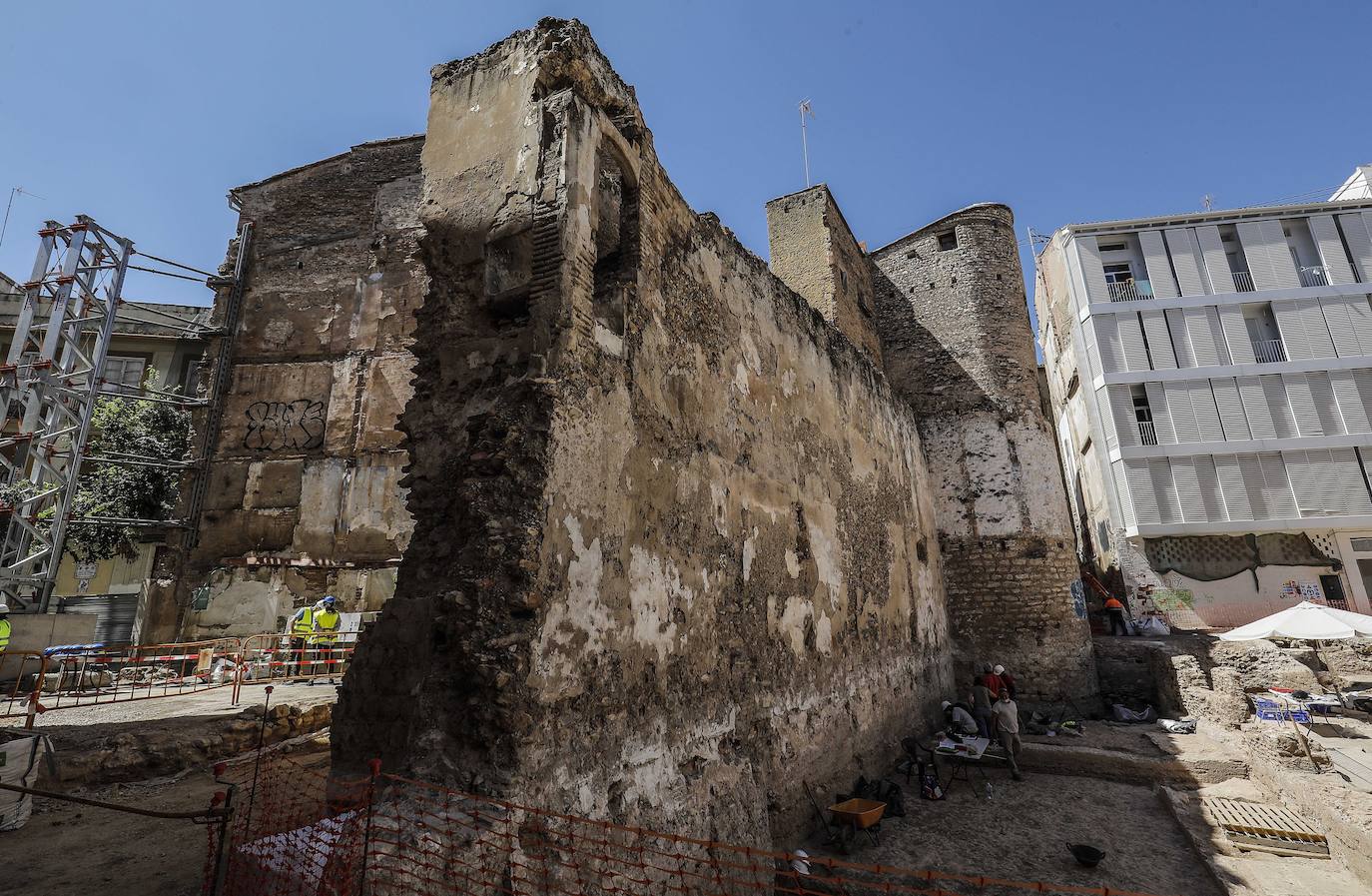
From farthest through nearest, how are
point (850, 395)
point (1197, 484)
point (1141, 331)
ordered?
point (1141, 331)
point (1197, 484)
point (850, 395)

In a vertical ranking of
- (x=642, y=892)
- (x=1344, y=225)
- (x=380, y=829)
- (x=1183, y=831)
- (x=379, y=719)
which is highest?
(x=1344, y=225)

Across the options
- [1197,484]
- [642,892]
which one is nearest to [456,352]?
[642,892]

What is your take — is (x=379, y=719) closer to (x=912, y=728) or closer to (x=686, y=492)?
(x=686, y=492)

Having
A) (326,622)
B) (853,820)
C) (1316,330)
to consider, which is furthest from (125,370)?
(1316,330)

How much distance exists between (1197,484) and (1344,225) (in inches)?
369

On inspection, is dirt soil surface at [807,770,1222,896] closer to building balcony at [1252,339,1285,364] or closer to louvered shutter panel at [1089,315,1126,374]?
louvered shutter panel at [1089,315,1126,374]

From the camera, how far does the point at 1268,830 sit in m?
5.76

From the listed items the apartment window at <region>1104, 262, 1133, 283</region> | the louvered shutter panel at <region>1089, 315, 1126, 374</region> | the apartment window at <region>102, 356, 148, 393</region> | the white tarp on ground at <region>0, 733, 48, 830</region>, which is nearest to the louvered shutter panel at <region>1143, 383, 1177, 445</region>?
the louvered shutter panel at <region>1089, 315, 1126, 374</region>

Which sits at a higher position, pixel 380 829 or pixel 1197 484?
pixel 1197 484

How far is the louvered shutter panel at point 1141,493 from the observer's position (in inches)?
720

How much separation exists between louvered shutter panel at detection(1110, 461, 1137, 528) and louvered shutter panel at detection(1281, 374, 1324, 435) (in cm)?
447

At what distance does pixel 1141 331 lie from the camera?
1977cm

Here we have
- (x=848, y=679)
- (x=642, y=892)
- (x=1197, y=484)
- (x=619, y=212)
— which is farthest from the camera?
(x=1197, y=484)

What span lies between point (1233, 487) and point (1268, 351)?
4.32m
